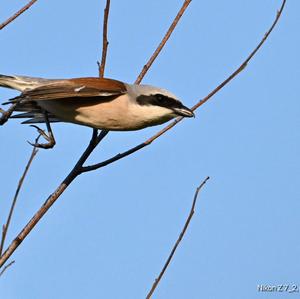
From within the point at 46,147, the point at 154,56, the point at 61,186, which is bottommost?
the point at 61,186

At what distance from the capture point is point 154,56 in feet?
12.3

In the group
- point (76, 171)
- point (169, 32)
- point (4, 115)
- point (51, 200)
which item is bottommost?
point (51, 200)

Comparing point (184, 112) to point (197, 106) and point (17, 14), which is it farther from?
point (17, 14)

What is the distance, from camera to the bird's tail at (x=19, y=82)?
4.22 meters

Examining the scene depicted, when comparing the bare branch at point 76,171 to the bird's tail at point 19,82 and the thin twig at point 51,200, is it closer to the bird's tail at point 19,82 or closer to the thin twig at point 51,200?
the thin twig at point 51,200

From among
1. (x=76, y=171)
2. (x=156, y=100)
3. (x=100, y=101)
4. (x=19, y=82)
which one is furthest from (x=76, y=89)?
(x=76, y=171)

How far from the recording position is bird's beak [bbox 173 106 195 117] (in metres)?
3.92

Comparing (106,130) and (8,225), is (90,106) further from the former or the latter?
(8,225)

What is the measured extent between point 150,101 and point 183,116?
0.29 metres

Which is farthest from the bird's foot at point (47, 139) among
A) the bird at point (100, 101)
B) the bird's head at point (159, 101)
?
the bird's head at point (159, 101)

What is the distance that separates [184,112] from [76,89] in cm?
80

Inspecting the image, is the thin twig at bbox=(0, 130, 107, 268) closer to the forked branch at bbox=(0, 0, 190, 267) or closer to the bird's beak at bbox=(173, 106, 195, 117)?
the forked branch at bbox=(0, 0, 190, 267)

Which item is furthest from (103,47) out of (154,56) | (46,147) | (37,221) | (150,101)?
(37,221)

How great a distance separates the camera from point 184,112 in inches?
155
